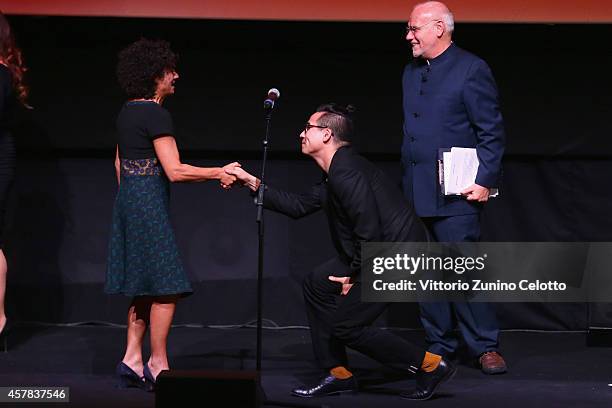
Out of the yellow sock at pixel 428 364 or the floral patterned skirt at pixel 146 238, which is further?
the floral patterned skirt at pixel 146 238

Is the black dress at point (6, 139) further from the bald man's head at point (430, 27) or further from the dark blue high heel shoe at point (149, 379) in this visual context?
the bald man's head at point (430, 27)

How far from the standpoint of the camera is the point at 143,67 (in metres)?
4.38

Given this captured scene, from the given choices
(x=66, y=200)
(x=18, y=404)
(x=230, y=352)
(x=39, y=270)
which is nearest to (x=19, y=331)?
(x=39, y=270)

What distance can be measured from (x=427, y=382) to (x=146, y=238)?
1297mm

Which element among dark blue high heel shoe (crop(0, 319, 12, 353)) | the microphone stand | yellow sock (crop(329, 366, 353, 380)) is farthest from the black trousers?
dark blue high heel shoe (crop(0, 319, 12, 353))

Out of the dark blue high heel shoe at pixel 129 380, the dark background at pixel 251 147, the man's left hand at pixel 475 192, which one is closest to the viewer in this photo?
the dark blue high heel shoe at pixel 129 380

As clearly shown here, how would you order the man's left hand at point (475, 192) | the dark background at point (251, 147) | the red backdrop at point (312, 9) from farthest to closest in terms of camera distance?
1. the dark background at point (251, 147)
2. the red backdrop at point (312, 9)
3. the man's left hand at point (475, 192)

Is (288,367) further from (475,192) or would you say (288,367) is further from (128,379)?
(475,192)

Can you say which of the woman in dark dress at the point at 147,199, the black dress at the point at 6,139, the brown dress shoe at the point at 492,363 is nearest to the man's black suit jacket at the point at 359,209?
the woman in dark dress at the point at 147,199

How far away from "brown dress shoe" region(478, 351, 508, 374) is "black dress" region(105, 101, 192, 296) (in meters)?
1.41

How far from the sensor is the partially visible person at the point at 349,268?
165 inches

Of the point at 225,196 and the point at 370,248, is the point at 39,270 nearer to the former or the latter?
the point at 225,196

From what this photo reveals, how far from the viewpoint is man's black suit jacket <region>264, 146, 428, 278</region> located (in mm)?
4152

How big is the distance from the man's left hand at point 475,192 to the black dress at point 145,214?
4.33 feet
